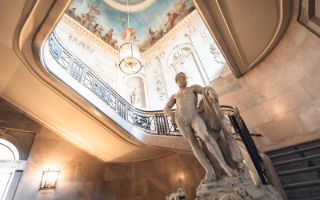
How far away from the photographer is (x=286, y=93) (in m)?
5.27

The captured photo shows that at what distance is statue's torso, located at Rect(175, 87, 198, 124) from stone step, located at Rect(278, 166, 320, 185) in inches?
82.7

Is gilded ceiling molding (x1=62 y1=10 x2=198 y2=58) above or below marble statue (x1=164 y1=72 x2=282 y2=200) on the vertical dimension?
above

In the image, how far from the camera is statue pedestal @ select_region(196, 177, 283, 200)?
2.04m

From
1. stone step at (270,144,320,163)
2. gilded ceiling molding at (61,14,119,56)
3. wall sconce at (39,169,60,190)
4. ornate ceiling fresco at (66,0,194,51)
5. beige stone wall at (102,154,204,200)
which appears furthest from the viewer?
ornate ceiling fresco at (66,0,194,51)

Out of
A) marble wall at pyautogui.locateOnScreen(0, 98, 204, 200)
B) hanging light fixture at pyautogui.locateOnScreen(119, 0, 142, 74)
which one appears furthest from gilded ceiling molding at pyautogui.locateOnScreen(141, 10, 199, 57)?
marble wall at pyautogui.locateOnScreen(0, 98, 204, 200)

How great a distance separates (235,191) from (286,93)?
429 cm

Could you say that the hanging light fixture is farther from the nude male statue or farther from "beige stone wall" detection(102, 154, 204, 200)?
the nude male statue

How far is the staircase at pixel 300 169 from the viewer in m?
3.00

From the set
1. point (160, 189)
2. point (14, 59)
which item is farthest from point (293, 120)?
point (14, 59)

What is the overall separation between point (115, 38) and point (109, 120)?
882 centimetres

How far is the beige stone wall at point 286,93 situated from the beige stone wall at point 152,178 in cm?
215

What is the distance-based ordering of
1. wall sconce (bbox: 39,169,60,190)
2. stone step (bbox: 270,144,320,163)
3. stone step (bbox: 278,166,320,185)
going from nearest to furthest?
1. stone step (bbox: 278,166,320,185)
2. stone step (bbox: 270,144,320,163)
3. wall sconce (bbox: 39,169,60,190)

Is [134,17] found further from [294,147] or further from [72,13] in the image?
[294,147]

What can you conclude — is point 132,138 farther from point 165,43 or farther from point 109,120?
point 165,43
